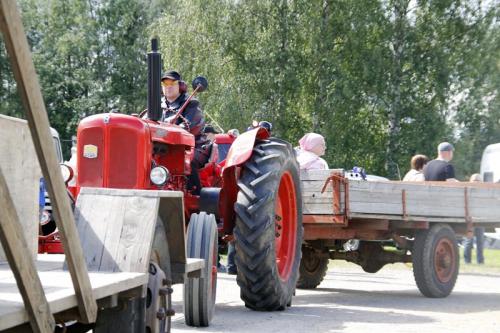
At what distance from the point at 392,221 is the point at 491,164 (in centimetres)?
1742

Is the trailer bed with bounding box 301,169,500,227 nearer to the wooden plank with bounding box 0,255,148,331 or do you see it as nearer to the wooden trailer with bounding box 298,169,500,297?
the wooden trailer with bounding box 298,169,500,297

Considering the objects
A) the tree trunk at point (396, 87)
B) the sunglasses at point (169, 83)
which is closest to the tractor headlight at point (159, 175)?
the sunglasses at point (169, 83)

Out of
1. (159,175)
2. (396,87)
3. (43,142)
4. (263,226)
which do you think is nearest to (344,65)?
(396,87)

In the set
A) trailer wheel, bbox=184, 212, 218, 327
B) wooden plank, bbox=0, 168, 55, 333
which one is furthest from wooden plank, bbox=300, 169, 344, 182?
wooden plank, bbox=0, 168, 55, 333

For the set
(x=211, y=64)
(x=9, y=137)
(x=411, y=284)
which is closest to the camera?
(x=9, y=137)

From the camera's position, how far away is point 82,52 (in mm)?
42969

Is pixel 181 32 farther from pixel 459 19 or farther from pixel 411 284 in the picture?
pixel 411 284

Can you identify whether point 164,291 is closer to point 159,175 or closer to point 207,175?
point 159,175

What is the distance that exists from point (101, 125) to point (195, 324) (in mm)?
1829

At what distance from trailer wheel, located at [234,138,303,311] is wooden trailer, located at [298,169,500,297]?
0.62 meters

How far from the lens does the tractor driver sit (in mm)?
9461

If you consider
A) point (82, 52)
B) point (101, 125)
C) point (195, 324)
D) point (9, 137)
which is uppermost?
point (82, 52)

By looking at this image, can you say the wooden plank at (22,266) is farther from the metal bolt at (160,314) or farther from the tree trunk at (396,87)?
the tree trunk at (396,87)

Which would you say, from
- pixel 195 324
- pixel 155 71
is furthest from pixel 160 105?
pixel 195 324
